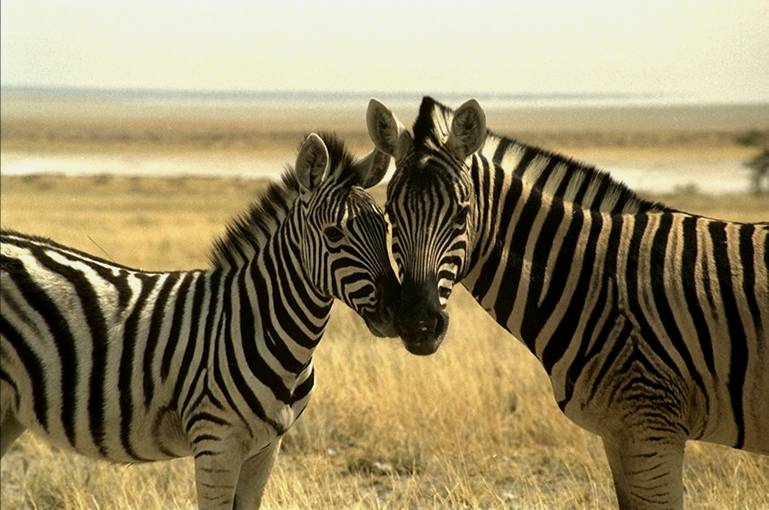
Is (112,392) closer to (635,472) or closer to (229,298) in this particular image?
(229,298)

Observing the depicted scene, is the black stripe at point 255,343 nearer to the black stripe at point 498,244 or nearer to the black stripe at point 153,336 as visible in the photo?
the black stripe at point 153,336

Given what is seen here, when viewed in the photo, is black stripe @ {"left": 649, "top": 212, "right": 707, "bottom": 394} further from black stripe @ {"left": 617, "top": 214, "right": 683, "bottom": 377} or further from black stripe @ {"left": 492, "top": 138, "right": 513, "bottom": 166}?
black stripe @ {"left": 492, "top": 138, "right": 513, "bottom": 166}

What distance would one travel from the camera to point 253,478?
5.84m

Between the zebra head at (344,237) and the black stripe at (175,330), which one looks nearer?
the zebra head at (344,237)

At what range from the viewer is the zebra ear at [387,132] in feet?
19.0

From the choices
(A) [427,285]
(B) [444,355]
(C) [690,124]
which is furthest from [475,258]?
(C) [690,124]

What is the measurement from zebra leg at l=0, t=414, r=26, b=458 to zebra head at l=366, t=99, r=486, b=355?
7.32 feet

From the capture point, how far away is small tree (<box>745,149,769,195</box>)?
49.8 m

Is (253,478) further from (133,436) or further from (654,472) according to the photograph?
(654,472)

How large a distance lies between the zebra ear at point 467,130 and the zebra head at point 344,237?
54cm

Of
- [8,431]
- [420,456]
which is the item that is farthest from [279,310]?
[420,456]

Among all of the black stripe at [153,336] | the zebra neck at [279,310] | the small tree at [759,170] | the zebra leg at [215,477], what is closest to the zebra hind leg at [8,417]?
the black stripe at [153,336]

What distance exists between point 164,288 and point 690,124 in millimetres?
153004

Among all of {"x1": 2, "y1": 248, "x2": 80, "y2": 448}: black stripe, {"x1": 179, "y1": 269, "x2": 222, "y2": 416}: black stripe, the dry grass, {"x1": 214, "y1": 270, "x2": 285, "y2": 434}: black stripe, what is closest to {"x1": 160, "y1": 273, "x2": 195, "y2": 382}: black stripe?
{"x1": 179, "y1": 269, "x2": 222, "y2": 416}: black stripe
